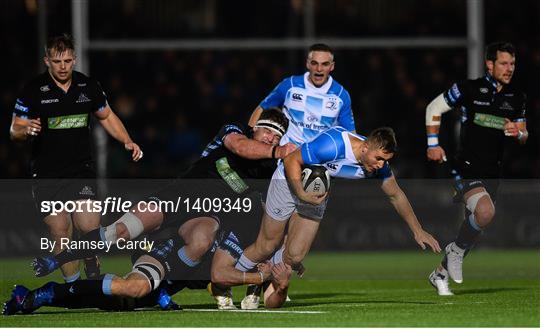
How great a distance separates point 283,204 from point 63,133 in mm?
2045

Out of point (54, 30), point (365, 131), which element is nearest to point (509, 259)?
point (365, 131)

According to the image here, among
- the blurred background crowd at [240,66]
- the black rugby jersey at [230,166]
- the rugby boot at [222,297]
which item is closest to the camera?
the rugby boot at [222,297]

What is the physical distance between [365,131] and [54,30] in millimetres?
5321

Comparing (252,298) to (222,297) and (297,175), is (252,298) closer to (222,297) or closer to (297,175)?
(222,297)

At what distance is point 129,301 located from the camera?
432 inches

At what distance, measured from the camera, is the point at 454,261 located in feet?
43.8

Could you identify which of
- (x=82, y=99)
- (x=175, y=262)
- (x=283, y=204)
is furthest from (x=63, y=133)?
(x=283, y=204)

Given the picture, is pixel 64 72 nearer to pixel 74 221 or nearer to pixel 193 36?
pixel 74 221

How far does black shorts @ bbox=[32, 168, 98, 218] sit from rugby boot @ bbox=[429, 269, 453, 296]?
3273mm

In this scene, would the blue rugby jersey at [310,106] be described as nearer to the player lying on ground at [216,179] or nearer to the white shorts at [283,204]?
the player lying on ground at [216,179]

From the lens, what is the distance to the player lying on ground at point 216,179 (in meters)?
11.3

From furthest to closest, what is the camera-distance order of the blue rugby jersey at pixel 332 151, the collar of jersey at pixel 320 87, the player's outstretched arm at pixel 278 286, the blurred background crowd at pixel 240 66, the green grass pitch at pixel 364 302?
the blurred background crowd at pixel 240 66 < the collar of jersey at pixel 320 87 < the player's outstretched arm at pixel 278 286 < the blue rugby jersey at pixel 332 151 < the green grass pitch at pixel 364 302

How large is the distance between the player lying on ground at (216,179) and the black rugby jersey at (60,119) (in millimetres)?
967

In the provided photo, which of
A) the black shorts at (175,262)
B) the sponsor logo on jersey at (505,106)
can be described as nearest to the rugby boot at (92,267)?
the black shorts at (175,262)
